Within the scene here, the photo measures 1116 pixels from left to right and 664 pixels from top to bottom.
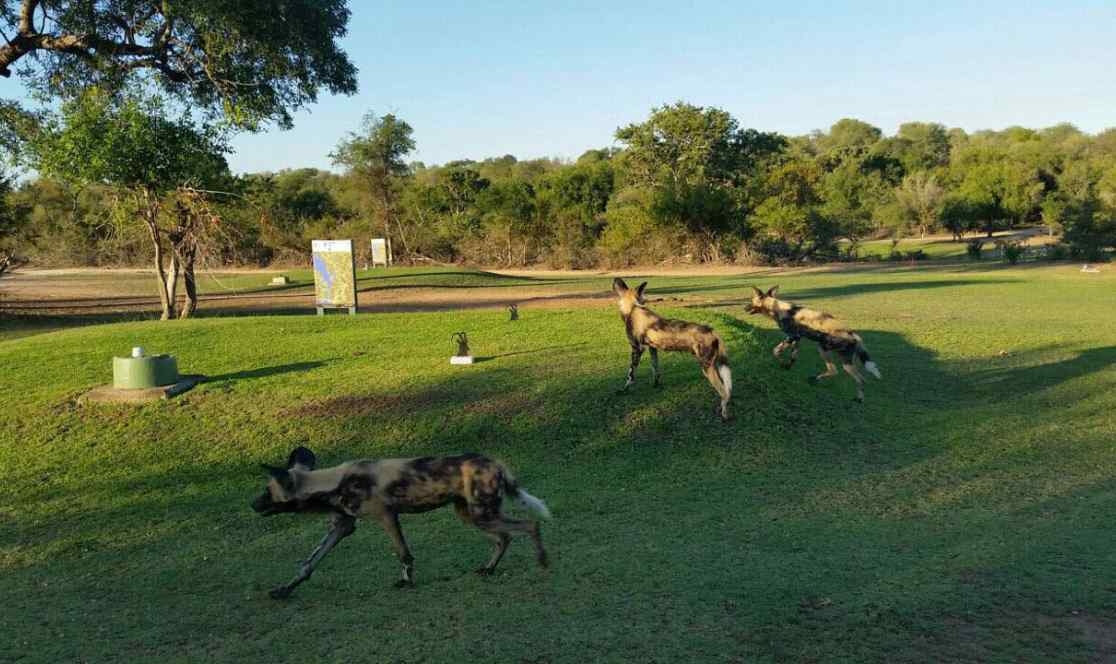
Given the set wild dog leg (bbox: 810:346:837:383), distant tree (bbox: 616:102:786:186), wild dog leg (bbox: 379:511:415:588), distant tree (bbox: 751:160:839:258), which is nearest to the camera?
wild dog leg (bbox: 379:511:415:588)

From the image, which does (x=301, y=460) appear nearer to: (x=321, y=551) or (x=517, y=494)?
(x=321, y=551)

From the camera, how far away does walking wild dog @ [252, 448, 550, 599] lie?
261 inches

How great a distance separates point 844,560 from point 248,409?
30.9 ft

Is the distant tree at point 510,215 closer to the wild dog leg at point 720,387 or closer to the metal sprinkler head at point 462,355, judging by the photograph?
the metal sprinkler head at point 462,355

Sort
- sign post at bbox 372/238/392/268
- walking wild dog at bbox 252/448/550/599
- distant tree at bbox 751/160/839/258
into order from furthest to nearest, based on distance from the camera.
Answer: distant tree at bbox 751/160/839/258, sign post at bbox 372/238/392/268, walking wild dog at bbox 252/448/550/599

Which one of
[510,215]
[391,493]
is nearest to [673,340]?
[391,493]

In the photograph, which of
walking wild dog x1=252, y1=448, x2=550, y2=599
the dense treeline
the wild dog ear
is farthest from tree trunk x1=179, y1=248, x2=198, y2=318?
the dense treeline

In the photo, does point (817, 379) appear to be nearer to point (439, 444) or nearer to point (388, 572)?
point (439, 444)

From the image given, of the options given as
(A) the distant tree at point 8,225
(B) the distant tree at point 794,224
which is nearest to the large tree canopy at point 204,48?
(A) the distant tree at point 8,225

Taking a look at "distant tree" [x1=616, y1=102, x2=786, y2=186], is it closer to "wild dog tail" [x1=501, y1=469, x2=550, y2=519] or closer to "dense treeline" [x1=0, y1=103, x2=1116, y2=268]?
"dense treeline" [x1=0, y1=103, x2=1116, y2=268]

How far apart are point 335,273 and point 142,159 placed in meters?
6.23

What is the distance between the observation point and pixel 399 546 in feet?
22.3

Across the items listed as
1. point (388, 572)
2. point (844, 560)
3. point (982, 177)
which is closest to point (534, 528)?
point (388, 572)

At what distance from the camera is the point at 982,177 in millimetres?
78688
